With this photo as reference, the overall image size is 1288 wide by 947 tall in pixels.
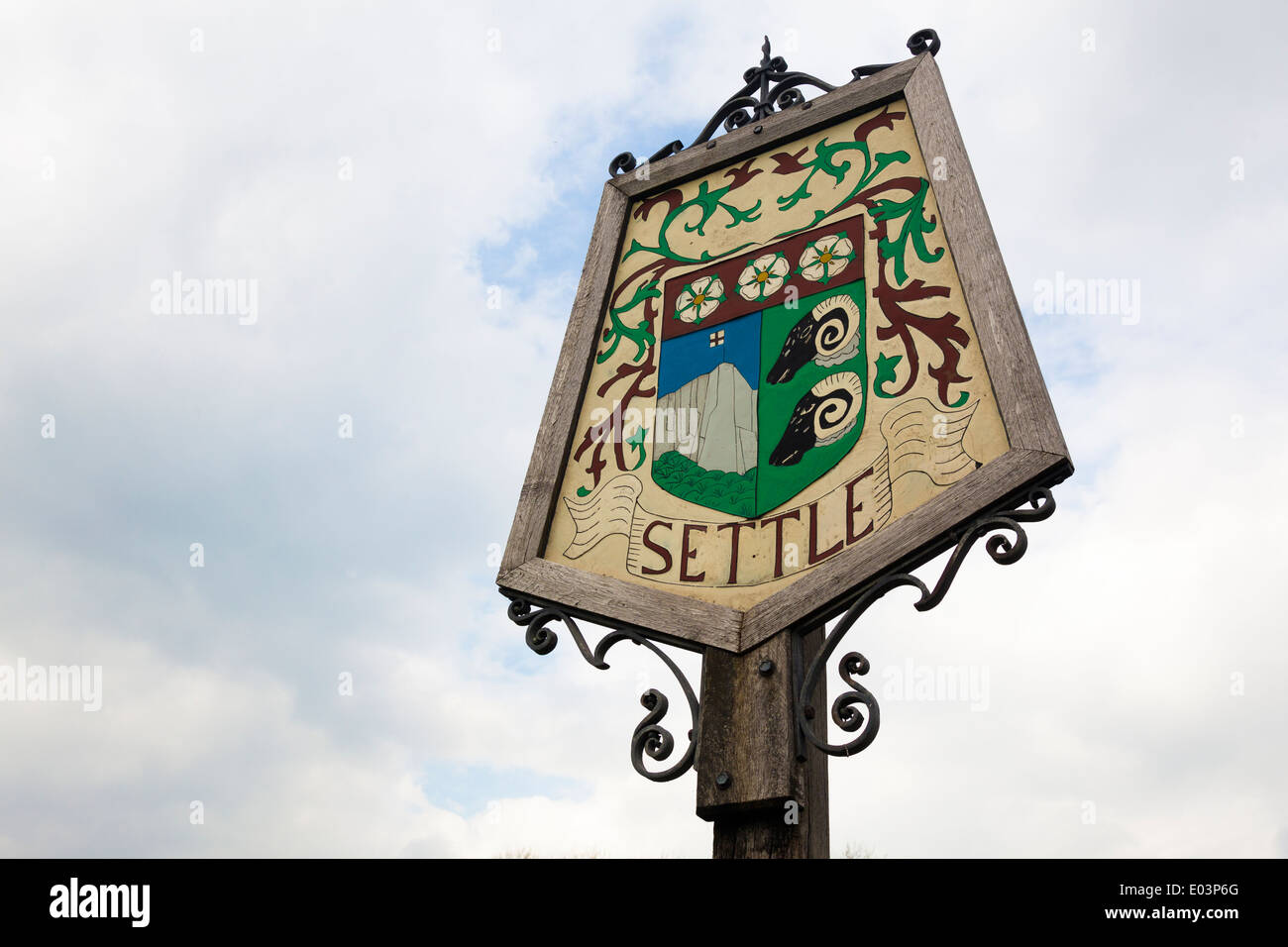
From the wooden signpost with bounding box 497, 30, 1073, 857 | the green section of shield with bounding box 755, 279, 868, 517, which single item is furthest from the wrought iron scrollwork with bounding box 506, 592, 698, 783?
the green section of shield with bounding box 755, 279, 868, 517

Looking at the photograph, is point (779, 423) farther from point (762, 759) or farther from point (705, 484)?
point (762, 759)

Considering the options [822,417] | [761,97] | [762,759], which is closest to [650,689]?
[762,759]

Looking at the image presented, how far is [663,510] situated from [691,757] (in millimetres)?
745

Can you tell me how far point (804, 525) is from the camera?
3.06m

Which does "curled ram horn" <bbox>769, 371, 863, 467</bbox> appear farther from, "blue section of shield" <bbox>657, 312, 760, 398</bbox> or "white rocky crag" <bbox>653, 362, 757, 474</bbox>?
"blue section of shield" <bbox>657, 312, 760, 398</bbox>

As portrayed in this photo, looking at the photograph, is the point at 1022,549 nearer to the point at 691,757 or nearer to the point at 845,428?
the point at 845,428

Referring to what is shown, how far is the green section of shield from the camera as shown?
10.3 feet

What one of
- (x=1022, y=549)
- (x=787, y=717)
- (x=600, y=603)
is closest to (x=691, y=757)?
(x=787, y=717)

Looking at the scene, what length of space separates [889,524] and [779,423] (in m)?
0.54

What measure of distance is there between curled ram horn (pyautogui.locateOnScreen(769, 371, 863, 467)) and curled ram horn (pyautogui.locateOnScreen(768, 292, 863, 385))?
0.29 ft

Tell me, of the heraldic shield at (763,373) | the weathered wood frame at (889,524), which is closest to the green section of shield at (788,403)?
the heraldic shield at (763,373)

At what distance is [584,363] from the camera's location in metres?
3.78

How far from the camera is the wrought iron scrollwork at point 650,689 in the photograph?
296 centimetres

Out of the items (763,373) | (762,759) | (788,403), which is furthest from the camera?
(763,373)
